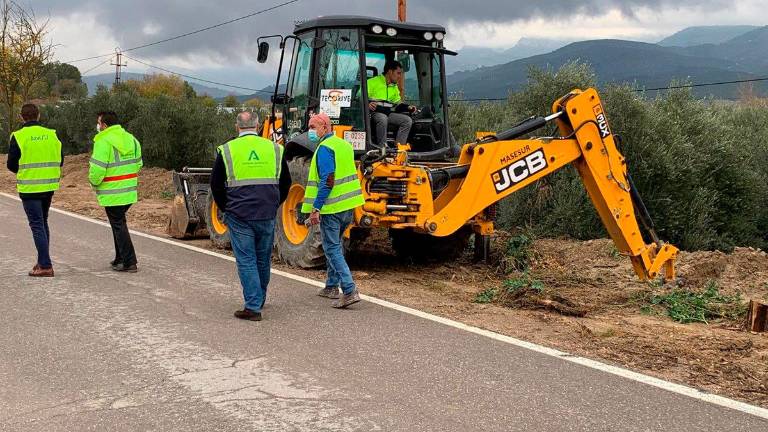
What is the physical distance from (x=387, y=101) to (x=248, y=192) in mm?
3182

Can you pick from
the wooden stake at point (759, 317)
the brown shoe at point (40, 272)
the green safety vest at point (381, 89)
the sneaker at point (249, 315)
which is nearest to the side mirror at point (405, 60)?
the green safety vest at point (381, 89)

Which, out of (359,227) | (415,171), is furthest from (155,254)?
(415,171)

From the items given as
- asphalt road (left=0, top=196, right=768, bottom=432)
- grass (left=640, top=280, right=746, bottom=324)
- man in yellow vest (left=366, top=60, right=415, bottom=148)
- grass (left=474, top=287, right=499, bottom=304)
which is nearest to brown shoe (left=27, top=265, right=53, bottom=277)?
asphalt road (left=0, top=196, right=768, bottom=432)

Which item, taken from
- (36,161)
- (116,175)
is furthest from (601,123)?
(36,161)

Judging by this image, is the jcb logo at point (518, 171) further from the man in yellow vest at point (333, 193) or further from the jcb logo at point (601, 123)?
the man in yellow vest at point (333, 193)

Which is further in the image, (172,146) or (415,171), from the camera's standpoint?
(172,146)

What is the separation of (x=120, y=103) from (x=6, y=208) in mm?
15299

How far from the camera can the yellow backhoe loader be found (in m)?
→ 8.64

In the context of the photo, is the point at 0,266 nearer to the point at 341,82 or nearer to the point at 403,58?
the point at 341,82

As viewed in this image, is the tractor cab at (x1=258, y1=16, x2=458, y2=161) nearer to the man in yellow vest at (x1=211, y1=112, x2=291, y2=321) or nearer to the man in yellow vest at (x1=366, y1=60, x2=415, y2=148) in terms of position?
the man in yellow vest at (x1=366, y1=60, x2=415, y2=148)

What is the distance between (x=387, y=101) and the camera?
9812 millimetres

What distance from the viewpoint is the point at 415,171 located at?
878 centimetres

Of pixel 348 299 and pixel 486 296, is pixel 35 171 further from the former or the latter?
pixel 486 296

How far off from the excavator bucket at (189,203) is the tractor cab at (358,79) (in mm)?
2155
